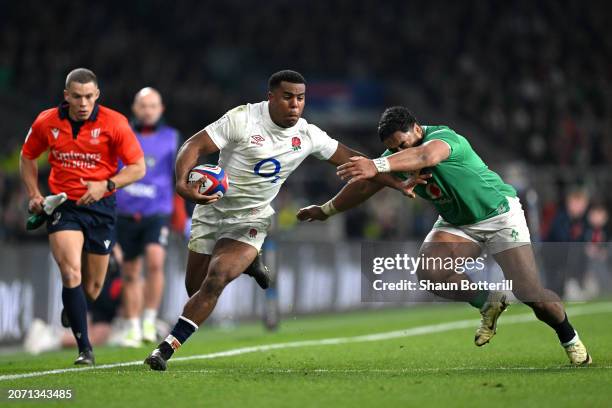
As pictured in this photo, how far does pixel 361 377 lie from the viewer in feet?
28.3

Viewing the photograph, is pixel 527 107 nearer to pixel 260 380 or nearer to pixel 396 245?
pixel 396 245

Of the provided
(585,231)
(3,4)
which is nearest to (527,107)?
(585,231)

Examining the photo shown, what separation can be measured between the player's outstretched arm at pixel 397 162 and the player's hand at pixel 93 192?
88.2 inches

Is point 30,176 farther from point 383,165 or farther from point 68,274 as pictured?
point 383,165

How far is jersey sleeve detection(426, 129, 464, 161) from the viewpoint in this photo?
9.16 m

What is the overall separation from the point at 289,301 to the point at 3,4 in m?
14.3

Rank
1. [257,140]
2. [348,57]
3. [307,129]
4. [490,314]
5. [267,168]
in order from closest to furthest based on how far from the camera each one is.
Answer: [257,140], [267,168], [490,314], [307,129], [348,57]

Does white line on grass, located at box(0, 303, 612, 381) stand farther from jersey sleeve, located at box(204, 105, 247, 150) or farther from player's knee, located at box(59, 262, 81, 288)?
jersey sleeve, located at box(204, 105, 247, 150)

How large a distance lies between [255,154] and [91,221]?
1.76 m

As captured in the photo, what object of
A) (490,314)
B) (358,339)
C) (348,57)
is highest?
(348,57)

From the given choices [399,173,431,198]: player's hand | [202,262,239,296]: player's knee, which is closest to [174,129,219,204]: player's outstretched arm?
[202,262,239,296]: player's knee

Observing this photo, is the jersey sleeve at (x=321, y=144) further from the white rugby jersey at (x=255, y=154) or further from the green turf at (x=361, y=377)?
the green turf at (x=361, y=377)

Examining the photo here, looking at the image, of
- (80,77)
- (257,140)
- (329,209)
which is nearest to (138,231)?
(80,77)

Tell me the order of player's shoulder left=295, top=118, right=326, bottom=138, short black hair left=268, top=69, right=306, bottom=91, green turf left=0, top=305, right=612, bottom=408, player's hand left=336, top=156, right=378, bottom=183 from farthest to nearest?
player's shoulder left=295, top=118, right=326, bottom=138 → short black hair left=268, top=69, right=306, bottom=91 → player's hand left=336, top=156, right=378, bottom=183 → green turf left=0, top=305, right=612, bottom=408
